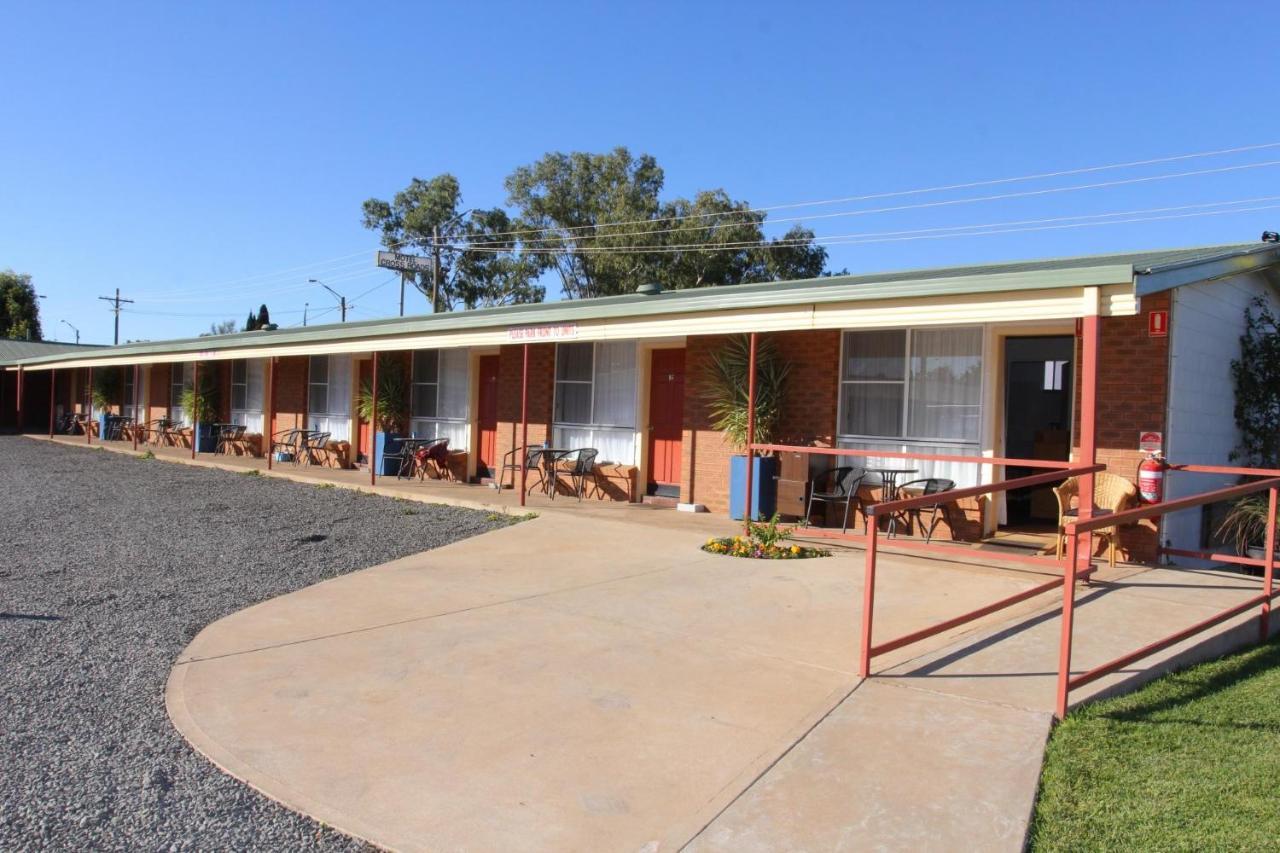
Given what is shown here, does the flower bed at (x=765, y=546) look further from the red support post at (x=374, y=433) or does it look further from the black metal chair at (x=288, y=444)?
the black metal chair at (x=288, y=444)

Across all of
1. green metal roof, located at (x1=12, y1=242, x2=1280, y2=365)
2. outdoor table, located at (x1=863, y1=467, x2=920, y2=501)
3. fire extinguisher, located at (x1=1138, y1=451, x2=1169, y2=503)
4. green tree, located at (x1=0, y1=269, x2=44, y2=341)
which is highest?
green tree, located at (x1=0, y1=269, x2=44, y2=341)

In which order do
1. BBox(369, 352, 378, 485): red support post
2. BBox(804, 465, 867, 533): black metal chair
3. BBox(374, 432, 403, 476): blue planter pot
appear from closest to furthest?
1. BBox(804, 465, 867, 533): black metal chair
2. BBox(369, 352, 378, 485): red support post
3. BBox(374, 432, 403, 476): blue planter pot

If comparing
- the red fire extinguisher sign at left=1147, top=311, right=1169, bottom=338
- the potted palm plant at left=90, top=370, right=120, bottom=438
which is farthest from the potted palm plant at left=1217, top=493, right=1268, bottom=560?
the potted palm plant at left=90, top=370, right=120, bottom=438

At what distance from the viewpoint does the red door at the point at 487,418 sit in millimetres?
15495

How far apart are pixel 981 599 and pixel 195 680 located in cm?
534

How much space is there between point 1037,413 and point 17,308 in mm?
59989

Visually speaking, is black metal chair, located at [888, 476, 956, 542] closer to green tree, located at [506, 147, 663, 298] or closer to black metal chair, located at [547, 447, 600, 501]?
black metal chair, located at [547, 447, 600, 501]

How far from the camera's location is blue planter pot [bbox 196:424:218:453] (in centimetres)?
2300

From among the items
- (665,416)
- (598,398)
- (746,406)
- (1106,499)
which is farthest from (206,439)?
(1106,499)

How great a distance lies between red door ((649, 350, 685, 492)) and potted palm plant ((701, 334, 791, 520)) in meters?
1.33

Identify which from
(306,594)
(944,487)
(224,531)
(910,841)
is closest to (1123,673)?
(910,841)

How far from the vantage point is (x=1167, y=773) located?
12.5 feet

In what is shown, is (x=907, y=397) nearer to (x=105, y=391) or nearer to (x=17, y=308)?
(x=105, y=391)

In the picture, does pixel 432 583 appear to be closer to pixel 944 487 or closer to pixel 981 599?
pixel 981 599
